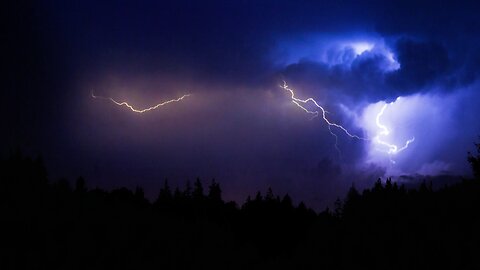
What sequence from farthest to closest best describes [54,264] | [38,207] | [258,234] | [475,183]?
1. [258,234]
2. [475,183]
3. [38,207]
4. [54,264]

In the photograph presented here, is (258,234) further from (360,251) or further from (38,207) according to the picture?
(38,207)

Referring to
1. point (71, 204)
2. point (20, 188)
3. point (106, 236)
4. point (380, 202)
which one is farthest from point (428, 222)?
point (20, 188)

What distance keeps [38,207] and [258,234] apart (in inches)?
605

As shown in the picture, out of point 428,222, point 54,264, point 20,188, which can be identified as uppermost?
point 20,188

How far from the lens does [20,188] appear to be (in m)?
18.3

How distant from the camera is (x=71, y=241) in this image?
16422 mm

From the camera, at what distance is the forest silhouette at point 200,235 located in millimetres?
15625

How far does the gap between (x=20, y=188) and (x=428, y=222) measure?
47.6ft

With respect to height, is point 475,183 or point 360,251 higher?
point 475,183

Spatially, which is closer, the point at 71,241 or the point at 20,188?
the point at 71,241

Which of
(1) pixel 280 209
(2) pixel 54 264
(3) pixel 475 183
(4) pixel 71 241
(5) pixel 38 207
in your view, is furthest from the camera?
(1) pixel 280 209

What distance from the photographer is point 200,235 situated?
71.3 feet

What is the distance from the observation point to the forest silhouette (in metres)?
15.6

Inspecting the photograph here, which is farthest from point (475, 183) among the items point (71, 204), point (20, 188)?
point (20, 188)
